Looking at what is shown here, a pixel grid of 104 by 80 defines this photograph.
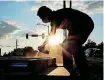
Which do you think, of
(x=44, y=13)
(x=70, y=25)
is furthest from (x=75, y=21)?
(x=44, y=13)

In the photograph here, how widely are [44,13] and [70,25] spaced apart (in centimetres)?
66

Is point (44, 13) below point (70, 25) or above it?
above

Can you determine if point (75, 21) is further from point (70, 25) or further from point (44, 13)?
point (44, 13)

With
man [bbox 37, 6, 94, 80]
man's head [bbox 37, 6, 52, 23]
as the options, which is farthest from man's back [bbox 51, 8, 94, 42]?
man's head [bbox 37, 6, 52, 23]

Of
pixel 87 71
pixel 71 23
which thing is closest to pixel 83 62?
pixel 87 71

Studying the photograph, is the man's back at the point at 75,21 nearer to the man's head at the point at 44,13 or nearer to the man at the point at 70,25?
the man at the point at 70,25

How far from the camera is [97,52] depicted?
109ft

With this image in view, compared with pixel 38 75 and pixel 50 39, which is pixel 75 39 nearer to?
pixel 50 39

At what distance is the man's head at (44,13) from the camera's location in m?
5.94

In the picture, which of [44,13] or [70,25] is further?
[70,25]

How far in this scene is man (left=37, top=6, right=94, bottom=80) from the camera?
594cm

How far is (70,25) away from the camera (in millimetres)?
6355

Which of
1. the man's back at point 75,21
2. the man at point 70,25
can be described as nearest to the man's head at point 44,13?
the man at point 70,25

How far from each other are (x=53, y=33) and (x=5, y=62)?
Answer: 4.72 ft
